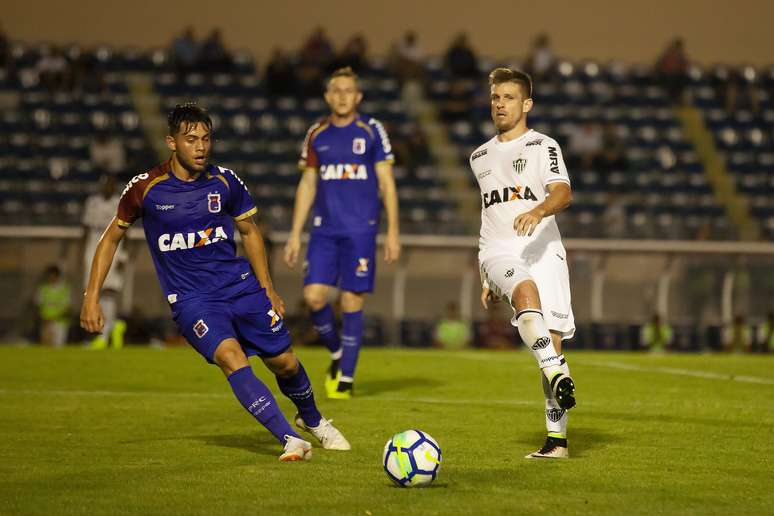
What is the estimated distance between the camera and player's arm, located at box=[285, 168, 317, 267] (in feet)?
35.1

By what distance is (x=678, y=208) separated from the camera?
24.7 metres

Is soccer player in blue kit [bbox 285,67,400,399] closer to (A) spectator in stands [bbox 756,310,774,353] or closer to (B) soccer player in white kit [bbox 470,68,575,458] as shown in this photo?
(B) soccer player in white kit [bbox 470,68,575,458]

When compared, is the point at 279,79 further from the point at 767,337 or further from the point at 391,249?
the point at 391,249

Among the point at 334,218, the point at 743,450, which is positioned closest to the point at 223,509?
the point at 743,450

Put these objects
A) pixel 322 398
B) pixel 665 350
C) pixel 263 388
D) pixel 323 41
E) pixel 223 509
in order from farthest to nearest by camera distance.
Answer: pixel 323 41, pixel 665 350, pixel 322 398, pixel 263 388, pixel 223 509

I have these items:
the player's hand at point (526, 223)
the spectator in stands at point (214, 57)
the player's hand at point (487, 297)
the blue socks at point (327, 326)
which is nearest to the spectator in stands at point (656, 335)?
the spectator in stands at point (214, 57)

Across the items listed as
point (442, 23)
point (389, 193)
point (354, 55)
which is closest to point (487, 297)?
point (389, 193)

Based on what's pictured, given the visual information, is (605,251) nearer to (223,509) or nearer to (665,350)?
(665,350)

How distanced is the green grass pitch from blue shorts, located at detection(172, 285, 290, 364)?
615mm

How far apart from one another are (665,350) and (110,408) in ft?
43.9

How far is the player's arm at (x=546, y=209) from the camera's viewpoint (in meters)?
6.62

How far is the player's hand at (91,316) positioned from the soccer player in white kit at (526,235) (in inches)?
85.7

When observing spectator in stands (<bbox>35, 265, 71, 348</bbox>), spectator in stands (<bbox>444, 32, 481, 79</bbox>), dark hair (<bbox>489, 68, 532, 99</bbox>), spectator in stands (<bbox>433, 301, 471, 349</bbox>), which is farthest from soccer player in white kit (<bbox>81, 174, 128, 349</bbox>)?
spectator in stands (<bbox>444, 32, 481, 79</bbox>)

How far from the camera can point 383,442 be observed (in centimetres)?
772
